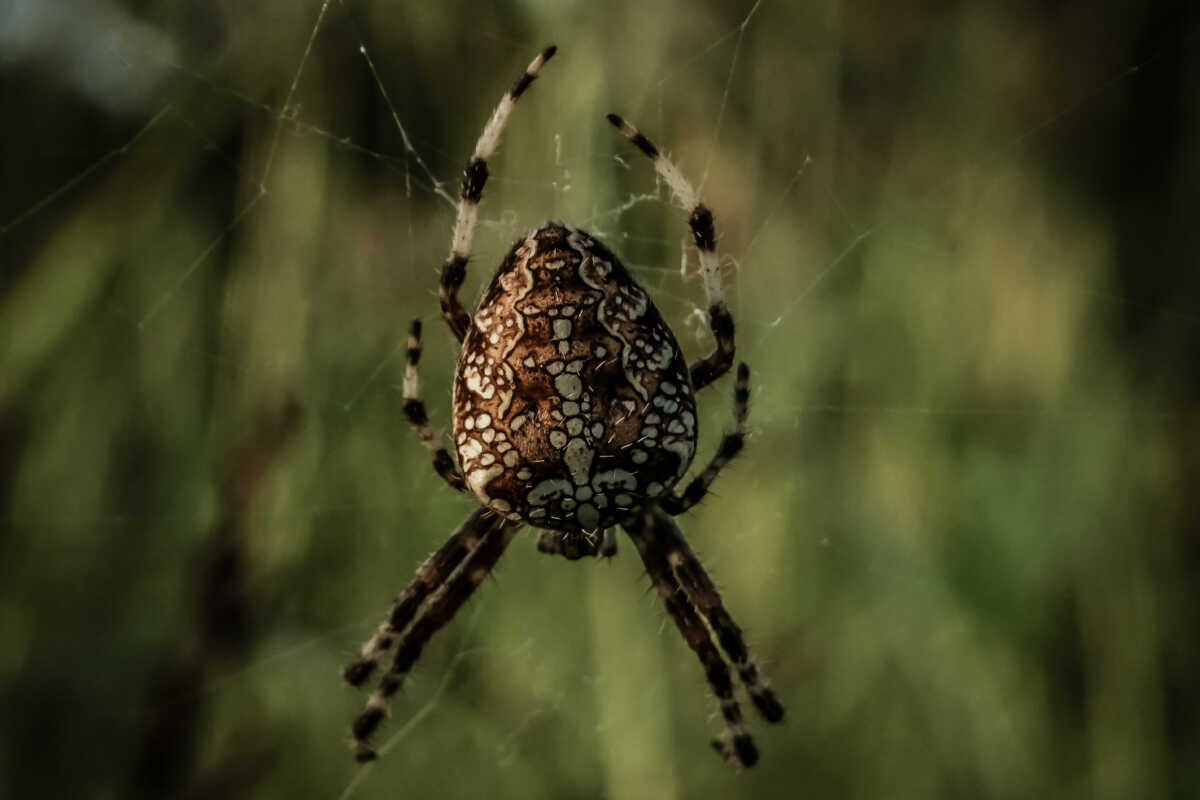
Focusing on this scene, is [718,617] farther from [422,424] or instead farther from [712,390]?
[422,424]

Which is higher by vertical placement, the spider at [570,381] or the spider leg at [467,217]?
the spider leg at [467,217]

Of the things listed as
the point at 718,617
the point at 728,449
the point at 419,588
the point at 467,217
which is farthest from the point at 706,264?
the point at 419,588

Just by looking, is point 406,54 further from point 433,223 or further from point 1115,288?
point 1115,288

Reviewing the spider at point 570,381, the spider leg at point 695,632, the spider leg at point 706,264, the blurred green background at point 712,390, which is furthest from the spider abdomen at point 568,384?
the blurred green background at point 712,390

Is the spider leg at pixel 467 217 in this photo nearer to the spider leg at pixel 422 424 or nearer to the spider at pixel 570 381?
the spider at pixel 570 381

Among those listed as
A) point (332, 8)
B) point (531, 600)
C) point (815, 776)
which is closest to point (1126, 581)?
point (815, 776)

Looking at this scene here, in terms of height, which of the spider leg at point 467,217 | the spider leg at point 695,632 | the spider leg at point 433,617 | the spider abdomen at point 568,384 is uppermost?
the spider leg at point 467,217
